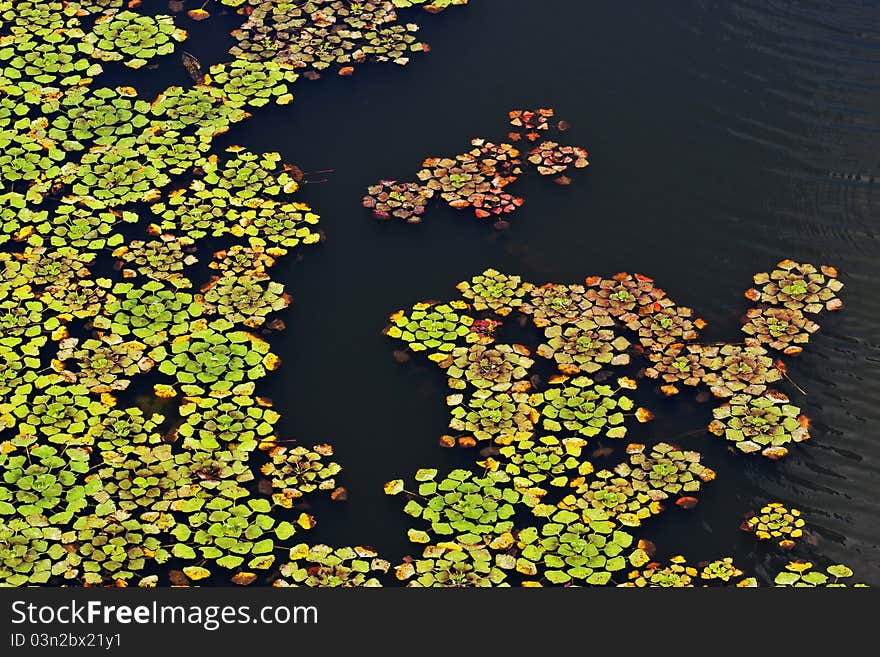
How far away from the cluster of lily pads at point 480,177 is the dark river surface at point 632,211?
13cm

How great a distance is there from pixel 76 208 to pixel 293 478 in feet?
11.0

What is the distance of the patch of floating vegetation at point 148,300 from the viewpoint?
8.30 meters

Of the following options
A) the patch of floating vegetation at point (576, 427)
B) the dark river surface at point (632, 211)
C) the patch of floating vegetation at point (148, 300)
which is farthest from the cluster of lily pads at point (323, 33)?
the patch of floating vegetation at point (576, 427)

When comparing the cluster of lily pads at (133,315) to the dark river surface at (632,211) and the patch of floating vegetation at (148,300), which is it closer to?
the patch of floating vegetation at (148,300)

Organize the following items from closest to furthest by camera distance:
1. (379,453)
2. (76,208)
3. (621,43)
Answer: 1. (379,453)
2. (76,208)
3. (621,43)

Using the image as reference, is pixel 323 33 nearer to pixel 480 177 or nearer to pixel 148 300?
pixel 480 177

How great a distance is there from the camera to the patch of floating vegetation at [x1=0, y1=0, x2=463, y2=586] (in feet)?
27.2

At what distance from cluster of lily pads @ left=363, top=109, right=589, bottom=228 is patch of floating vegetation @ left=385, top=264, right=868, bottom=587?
87 centimetres

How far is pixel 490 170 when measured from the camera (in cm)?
1099

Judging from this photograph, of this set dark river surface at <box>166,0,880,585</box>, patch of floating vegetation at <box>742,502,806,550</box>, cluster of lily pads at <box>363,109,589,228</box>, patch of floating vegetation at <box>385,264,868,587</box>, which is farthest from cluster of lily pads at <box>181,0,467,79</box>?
patch of floating vegetation at <box>742,502,806,550</box>

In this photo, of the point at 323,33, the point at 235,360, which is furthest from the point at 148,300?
the point at 323,33

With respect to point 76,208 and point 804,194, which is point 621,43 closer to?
point 804,194

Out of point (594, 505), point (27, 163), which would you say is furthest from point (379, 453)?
point (27, 163)

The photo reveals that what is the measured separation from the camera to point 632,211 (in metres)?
10.7
